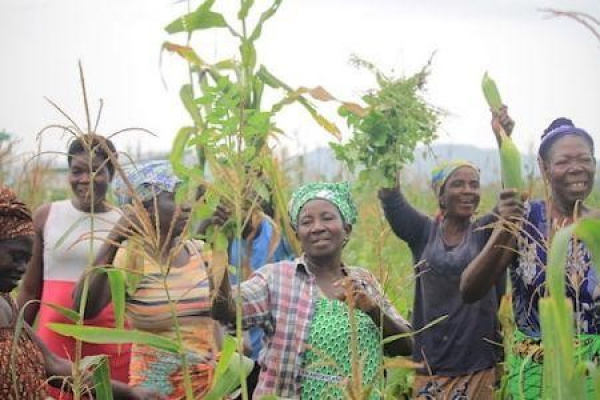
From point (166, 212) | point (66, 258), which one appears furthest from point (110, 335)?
point (66, 258)

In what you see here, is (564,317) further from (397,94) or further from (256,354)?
(256,354)

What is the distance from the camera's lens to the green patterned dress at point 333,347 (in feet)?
9.41

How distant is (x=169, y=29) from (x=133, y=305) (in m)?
1.18

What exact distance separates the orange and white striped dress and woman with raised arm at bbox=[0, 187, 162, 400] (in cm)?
65

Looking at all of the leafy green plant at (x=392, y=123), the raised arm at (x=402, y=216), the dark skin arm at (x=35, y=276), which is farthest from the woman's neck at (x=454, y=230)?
the dark skin arm at (x=35, y=276)

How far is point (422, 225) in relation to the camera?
3889 millimetres

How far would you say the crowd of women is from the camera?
2.69 metres

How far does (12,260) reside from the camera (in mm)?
2369

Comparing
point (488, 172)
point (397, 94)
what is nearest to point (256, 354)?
point (397, 94)

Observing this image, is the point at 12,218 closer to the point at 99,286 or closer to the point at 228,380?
the point at 228,380

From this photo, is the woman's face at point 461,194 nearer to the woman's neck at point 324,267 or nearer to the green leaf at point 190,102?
the woman's neck at point 324,267

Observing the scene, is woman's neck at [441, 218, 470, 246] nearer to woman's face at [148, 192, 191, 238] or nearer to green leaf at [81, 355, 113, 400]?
Answer: woman's face at [148, 192, 191, 238]

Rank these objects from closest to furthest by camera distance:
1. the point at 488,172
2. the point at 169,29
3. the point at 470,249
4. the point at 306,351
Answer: the point at 169,29 < the point at 306,351 < the point at 470,249 < the point at 488,172

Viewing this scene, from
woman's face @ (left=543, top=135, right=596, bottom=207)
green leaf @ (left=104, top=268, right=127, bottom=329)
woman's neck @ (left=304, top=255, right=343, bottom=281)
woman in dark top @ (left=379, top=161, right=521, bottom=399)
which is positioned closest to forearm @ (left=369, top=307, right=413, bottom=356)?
woman's neck @ (left=304, top=255, right=343, bottom=281)
